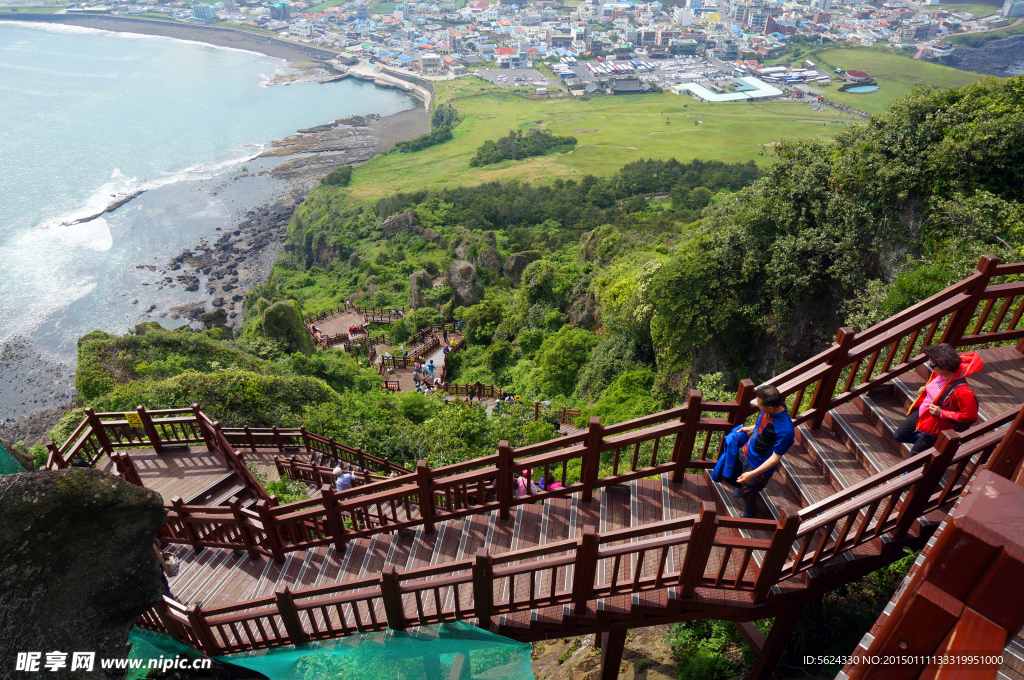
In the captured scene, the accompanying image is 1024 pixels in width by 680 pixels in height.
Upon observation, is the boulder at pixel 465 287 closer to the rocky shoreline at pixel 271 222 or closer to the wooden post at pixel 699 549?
the rocky shoreline at pixel 271 222

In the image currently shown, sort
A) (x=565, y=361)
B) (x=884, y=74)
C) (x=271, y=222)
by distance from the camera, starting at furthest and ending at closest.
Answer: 1. (x=884, y=74)
2. (x=271, y=222)
3. (x=565, y=361)

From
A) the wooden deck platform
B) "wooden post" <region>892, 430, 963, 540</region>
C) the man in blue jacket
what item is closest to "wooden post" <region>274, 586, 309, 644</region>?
the wooden deck platform

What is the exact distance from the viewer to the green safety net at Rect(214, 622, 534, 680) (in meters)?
5.21

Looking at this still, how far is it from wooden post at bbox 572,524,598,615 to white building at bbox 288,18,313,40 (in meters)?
148

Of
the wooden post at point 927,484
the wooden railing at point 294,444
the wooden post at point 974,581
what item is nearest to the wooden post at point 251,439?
the wooden railing at point 294,444

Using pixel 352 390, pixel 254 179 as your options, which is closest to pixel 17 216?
pixel 254 179

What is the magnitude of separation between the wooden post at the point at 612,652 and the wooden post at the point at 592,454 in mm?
1512

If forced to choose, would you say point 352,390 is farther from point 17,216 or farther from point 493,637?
point 17,216

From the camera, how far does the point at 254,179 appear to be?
66812mm

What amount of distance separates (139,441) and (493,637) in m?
8.56

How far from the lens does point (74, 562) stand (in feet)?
Result: 14.9

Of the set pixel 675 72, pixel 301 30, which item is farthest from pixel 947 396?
pixel 301 30

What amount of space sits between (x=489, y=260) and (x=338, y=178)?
36.2 meters

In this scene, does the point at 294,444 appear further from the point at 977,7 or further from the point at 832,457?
the point at 977,7
